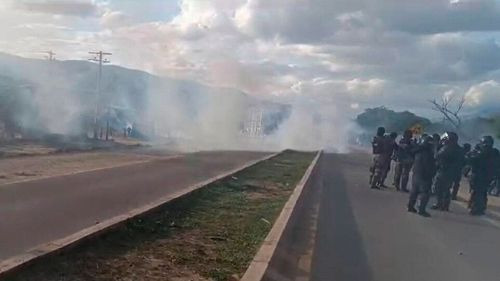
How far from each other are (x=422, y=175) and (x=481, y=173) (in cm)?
184

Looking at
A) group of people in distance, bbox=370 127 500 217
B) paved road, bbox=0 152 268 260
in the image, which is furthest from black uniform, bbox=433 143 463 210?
paved road, bbox=0 152 268 260

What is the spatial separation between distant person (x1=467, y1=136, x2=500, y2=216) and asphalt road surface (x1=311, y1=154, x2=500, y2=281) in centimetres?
44

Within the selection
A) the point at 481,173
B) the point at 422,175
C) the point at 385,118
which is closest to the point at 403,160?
the point at 481,173

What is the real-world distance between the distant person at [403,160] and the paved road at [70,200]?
19.6ft

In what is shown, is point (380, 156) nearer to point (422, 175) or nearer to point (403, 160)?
point (403, 160)

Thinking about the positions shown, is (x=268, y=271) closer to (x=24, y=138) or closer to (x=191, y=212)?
(x=191, y=212)

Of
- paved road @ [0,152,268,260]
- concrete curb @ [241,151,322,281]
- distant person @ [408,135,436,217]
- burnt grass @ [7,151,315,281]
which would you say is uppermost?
distant person @ [408,135,436,217]

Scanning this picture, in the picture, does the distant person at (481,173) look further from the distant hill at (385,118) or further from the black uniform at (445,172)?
the distant hill at (385,118)

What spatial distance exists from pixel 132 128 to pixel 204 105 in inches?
322

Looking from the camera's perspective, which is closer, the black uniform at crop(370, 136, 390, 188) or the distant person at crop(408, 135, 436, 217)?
the distant person at crop(408, 135, 436, 217)

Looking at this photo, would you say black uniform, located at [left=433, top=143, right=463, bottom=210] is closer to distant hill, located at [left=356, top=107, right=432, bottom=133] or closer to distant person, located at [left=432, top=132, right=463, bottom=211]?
distant person, located at [left=432, top=132, right=463, bottom=211]

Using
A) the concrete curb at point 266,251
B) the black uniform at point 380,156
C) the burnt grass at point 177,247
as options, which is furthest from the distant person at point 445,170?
the concrete curb at point 266,251

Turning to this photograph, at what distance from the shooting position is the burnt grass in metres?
6.98

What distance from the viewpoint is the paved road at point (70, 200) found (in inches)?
382
